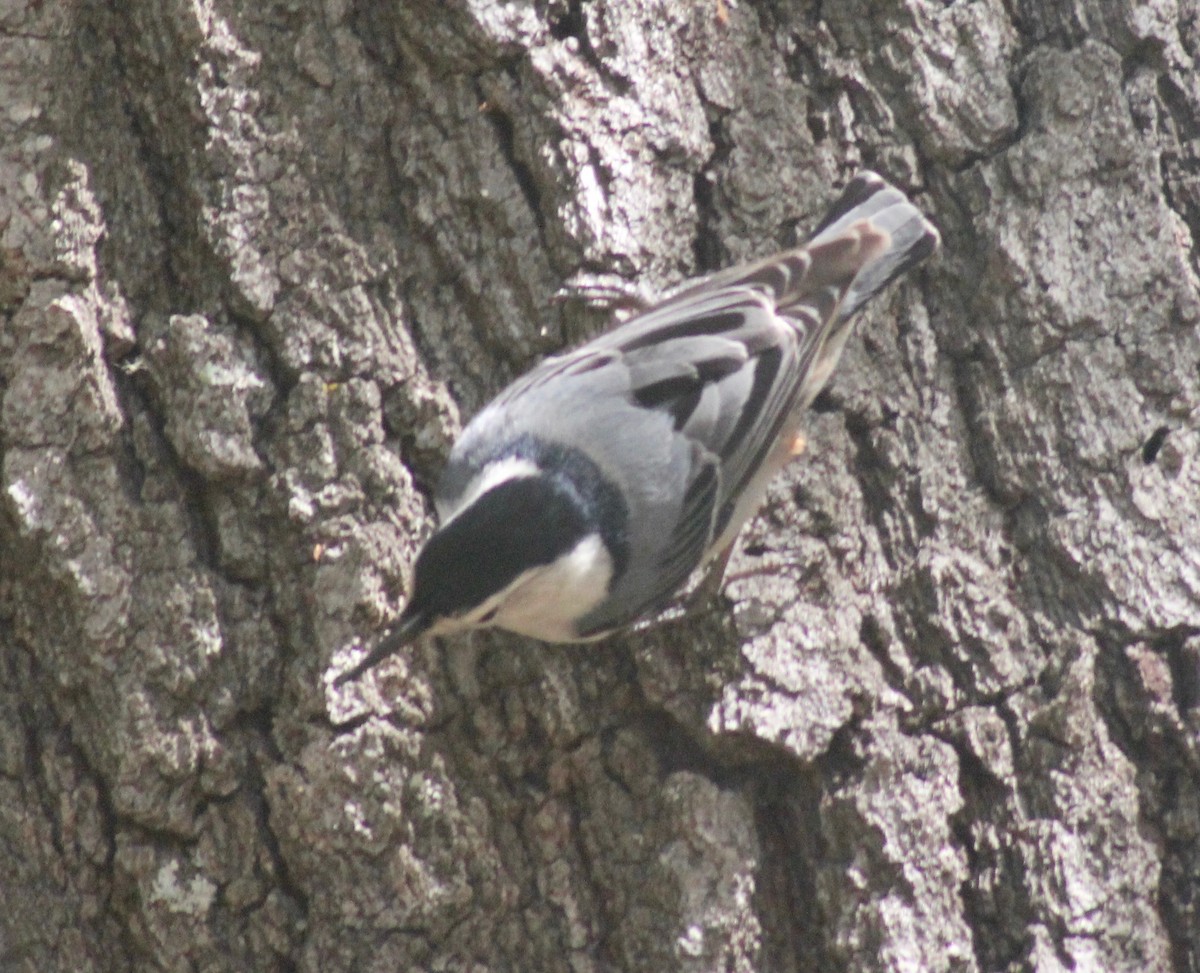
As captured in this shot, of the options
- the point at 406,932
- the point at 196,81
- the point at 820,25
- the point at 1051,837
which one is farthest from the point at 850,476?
the point at 196,81

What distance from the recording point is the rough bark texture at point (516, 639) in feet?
6.04

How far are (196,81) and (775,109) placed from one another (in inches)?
33.7

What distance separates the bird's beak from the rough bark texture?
10 centimetres

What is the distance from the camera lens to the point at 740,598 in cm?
193

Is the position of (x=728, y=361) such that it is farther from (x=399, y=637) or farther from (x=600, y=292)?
(x=399, y=637)

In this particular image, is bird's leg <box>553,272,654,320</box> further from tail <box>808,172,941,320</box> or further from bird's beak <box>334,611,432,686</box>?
bird's beak <box>334,611,432,686</box>

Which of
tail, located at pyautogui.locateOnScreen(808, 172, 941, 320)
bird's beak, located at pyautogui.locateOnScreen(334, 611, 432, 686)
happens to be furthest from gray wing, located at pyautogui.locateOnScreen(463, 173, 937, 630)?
bird's beak, located at pyautogui.locateOnScreen(334, 611, 432, 686)

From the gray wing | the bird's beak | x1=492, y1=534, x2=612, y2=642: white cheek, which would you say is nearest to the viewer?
the bird's beak

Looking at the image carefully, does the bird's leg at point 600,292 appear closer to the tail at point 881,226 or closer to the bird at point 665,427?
the bird at point 665,427

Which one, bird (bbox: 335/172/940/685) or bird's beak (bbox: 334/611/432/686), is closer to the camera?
bird's beak (bbox: 334/611/432/686)

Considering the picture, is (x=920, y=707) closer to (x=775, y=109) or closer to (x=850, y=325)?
(x=850, y=325)

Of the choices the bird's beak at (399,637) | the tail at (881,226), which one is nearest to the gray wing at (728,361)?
the tail at (881,226)

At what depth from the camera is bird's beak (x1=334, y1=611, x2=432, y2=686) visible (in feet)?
5.79

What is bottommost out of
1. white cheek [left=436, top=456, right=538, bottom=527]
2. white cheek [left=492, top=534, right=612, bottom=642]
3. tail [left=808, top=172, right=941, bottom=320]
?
white cheek [left=492, top=534, right=612, bottom=642]
